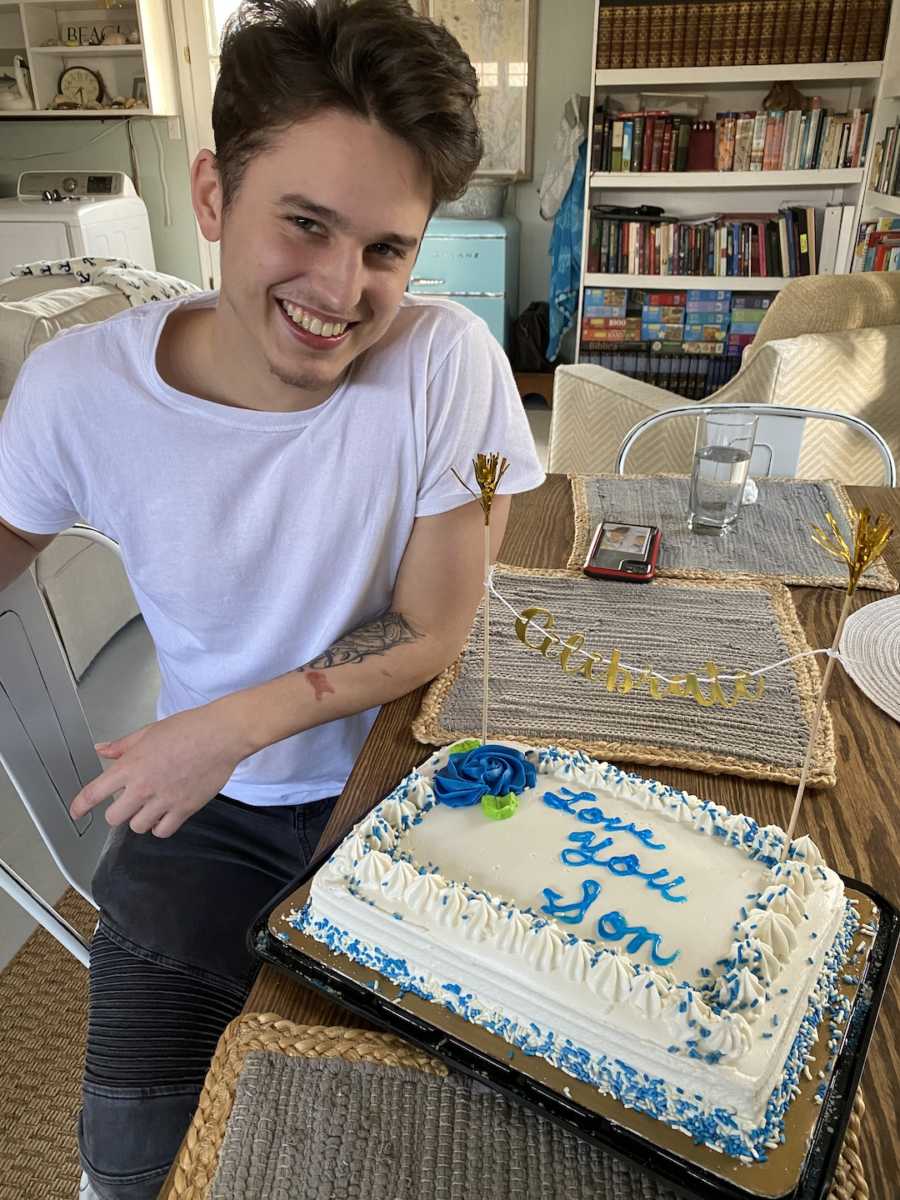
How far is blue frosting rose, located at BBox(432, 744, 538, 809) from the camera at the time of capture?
2.23 ft

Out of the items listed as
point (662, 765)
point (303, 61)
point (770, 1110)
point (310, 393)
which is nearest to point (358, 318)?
point (310, 393)

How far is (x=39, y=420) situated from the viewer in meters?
0.96

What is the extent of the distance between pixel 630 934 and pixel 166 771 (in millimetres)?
441

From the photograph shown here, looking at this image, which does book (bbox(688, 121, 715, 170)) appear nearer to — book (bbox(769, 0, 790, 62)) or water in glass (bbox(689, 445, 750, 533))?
book (bbox(769, 0, 790, 62))

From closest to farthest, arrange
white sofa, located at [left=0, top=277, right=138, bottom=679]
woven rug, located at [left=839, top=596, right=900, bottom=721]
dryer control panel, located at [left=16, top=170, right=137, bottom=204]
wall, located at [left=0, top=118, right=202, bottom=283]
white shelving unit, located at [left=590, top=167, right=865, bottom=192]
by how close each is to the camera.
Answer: woven rug, located at [left=839, top=596, right=900, bottom=721], white sofa, located at [left=0, top=277, right=138, bottom=679], white shelving unit, located at [left=590, top=167, right=865, bottom=192], dryer control panel, located at [left=16, top=170, right=137, bottom=204], wall, located at [left=0, top=118, right=202, bottom=283]

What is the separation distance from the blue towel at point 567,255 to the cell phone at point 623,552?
362 cm

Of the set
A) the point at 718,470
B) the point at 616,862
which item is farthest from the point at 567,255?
the point at 616,862

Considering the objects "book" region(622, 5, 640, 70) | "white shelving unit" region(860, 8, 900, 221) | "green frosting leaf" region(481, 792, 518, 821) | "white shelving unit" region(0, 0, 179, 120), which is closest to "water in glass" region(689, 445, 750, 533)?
"green frosting leaf" region(481, 792, 518, 821)

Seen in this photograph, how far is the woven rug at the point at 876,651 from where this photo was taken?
90cm

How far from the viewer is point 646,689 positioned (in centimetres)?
92

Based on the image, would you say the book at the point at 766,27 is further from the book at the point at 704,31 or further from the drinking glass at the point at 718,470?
the drinking glass at the point at 718,470

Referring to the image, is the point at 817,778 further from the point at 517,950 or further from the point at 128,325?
the point at 128,325

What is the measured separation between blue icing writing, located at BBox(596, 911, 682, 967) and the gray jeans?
Result: 30 cm

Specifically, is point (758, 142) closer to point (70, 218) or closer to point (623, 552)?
point (70, 218)
